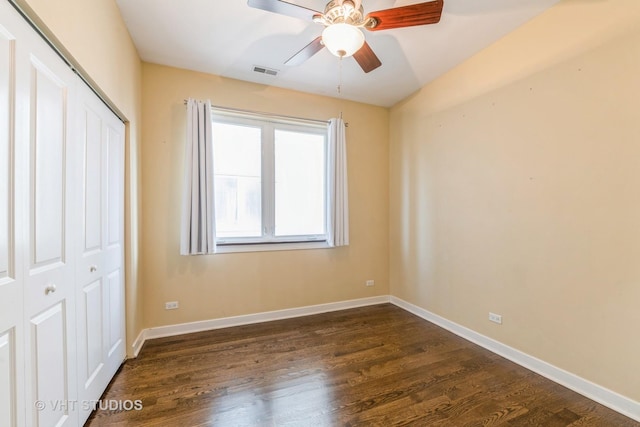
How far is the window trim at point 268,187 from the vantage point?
322cm

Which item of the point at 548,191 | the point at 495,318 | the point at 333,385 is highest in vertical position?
the point at 548,191

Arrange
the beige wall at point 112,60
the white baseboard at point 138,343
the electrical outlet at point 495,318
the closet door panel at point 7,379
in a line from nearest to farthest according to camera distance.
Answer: the closet door panel at point 7,379, the beige wall at point 112,60, the white baseboard at point 138,343, the electrical outlet at point 495,318

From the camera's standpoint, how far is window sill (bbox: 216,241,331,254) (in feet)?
10.5

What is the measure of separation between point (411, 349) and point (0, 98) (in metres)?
3.16

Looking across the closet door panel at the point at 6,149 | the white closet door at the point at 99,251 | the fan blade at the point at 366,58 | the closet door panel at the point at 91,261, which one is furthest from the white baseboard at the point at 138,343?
the fan blade at the point at 366,58

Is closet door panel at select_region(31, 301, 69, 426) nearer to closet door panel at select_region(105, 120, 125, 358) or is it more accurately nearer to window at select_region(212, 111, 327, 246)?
closet door panel at select_region(105, 120, 125, 358)

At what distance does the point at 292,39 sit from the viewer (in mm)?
2498

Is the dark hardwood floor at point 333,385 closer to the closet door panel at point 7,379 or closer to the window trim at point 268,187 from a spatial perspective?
the closet door panel at point 7,379

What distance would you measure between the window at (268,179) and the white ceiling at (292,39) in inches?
21.9

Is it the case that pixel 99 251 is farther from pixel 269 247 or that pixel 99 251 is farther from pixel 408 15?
pixel 408 15

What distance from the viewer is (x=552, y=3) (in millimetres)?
2102

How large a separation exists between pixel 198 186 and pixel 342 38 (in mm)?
2053

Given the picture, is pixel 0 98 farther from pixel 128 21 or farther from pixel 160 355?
pixel 160 355

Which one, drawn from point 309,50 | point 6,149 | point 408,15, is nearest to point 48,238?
point 6,149
